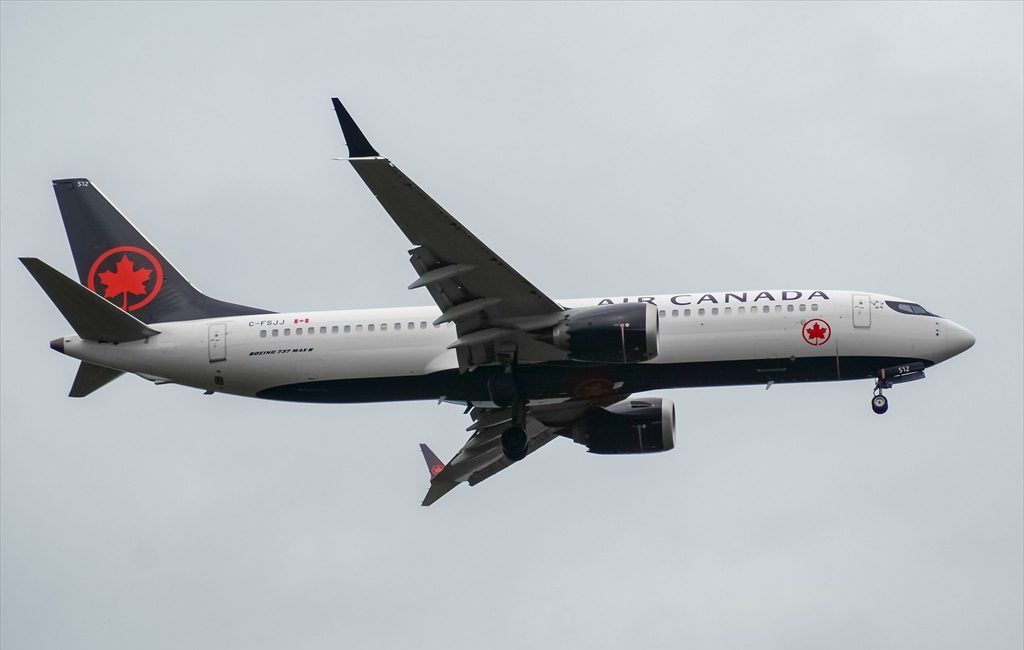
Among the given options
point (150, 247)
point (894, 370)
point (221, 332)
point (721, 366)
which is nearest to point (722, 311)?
point (721, 366)

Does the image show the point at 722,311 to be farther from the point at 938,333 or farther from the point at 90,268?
the point at 90,268

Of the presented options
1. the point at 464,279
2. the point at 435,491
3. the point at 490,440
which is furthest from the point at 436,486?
the point at 464,279

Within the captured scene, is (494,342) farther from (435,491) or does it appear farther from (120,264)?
(120,264)

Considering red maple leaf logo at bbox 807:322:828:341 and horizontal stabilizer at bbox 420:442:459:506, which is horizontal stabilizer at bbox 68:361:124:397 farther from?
red maple leaf logo at bbox 807:322:828:341

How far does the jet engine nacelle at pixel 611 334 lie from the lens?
50.2 m

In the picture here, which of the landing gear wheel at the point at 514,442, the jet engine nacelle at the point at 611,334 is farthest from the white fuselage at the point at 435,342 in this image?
the landing gear wheel at the point at 514,442

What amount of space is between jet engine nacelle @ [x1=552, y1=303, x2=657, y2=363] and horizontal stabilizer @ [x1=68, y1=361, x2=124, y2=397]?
1549cm

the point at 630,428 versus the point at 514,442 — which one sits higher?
the point at 630,428

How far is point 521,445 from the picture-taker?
184ft

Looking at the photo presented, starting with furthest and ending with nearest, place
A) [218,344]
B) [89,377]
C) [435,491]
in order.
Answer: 1. [435,491]
2. [89,377]
3. [218,344]

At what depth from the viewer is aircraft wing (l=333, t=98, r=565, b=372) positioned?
47.2m

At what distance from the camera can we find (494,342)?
52.6 meters

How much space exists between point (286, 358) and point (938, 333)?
21236 mm

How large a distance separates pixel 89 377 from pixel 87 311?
115 inches
